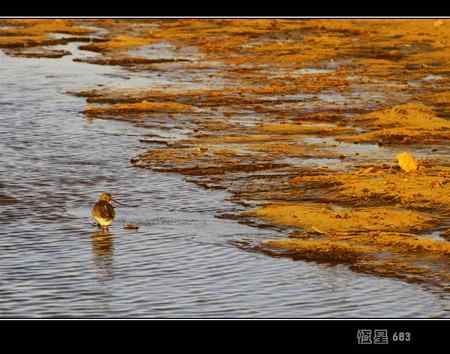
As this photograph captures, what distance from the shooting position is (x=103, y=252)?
20.0 meters

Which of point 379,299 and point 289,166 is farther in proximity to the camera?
point 289,166

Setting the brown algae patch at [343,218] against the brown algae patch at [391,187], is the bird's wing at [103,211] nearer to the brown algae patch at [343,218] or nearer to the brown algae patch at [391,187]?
the brown algae patch at [343,218]

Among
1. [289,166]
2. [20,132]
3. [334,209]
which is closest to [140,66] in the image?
[20,132]

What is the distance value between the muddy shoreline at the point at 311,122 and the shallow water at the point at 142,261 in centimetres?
77

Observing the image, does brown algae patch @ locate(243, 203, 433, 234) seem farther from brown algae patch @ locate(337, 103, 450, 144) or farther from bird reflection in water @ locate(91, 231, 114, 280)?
brown algae patch @ locate(337, 103, 450, 144)

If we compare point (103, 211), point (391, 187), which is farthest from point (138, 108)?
point (103, 211)

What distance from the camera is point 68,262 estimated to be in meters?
19.3

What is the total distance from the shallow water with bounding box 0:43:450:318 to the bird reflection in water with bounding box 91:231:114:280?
2 cm

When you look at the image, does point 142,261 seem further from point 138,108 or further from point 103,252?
point 138,108

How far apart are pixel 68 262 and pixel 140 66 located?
31856 millimetres

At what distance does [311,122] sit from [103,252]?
15836mm

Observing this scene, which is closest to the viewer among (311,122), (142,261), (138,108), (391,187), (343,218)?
Result: (142,261)

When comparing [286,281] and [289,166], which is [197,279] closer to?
[286,281]

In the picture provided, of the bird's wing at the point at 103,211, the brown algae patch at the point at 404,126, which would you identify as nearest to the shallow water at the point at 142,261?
the bird's wing at the point at 103,211
